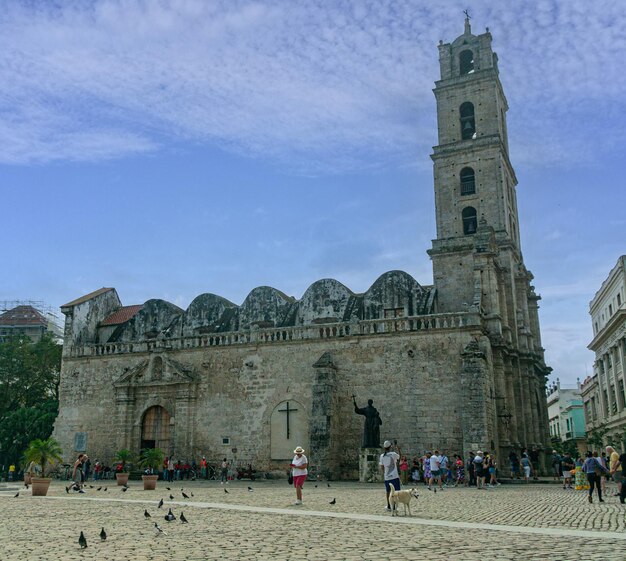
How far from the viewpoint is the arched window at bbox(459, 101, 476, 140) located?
33.6 meters

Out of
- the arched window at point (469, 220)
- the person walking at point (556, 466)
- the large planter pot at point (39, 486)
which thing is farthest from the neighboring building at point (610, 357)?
the large planter pot at point (39, 486)

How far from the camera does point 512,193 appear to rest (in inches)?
1394

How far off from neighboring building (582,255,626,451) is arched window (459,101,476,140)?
15.9 meters

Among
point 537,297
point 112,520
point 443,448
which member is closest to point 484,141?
point 537,297

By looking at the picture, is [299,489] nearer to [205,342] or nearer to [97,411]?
[205,342]

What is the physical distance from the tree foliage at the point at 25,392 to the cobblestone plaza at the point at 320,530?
20.5 metres

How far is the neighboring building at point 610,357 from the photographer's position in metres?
42.8

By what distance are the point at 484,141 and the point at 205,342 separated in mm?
17018

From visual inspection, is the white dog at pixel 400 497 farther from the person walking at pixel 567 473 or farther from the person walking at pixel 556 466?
the person walking at pixel 556 466

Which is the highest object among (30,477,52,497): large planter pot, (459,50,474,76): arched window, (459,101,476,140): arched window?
(459,50,474,76): arched window

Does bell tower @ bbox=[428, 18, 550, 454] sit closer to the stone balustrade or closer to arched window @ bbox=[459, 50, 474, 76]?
arched window @ bbox=[459, 50, 474, 76]

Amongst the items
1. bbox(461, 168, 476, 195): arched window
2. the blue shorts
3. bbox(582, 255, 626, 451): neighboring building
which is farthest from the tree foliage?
bbox(582, 255, 626, 451): neighboring building

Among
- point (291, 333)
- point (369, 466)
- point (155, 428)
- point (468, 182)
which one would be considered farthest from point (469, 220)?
point (155, 428)

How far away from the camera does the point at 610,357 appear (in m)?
46.7
